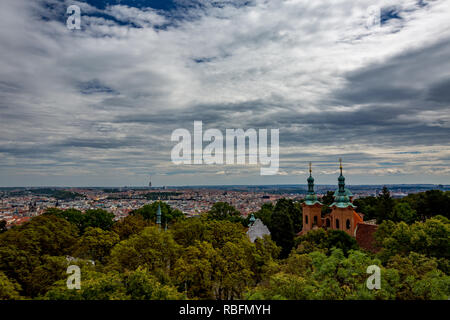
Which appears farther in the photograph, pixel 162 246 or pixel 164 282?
pixel 162 246

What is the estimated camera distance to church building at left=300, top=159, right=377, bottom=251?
3670 centimetres

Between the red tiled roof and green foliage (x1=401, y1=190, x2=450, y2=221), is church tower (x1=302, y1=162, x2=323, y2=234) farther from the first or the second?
green foliage (x1=401, y1=190, x2=450, y2=221)

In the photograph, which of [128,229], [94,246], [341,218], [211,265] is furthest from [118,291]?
[341,218]

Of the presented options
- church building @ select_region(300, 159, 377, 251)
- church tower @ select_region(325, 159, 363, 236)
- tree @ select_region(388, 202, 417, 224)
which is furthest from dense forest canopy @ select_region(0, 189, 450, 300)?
tree @ select_region(388, 202, 417, 224)

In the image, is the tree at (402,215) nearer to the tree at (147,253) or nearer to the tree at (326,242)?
the tree at (326,242)

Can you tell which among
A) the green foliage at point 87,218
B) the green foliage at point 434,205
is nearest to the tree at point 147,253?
the green foliage at point 87,218

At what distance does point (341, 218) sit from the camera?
40.5 meters

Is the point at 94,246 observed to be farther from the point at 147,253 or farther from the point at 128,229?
the point at 128,229

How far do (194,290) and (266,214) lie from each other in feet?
121

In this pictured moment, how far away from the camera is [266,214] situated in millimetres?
55438

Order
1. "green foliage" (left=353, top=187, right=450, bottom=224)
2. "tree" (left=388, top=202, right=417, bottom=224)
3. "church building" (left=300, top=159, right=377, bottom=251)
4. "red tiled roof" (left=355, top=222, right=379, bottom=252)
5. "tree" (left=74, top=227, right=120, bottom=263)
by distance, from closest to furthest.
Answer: "tree" (left=74, top=227, right=120, bottom=263) < "red tiled roof" (left=355, top=222, right=379, bottom=252) < "church building" (left=300, top=159, right=377, bottom=251) < "tree" (left=388, top=202, right=417, bottom=224) < "green foliage" (left=353, top=187, right=450, bottom=224)
